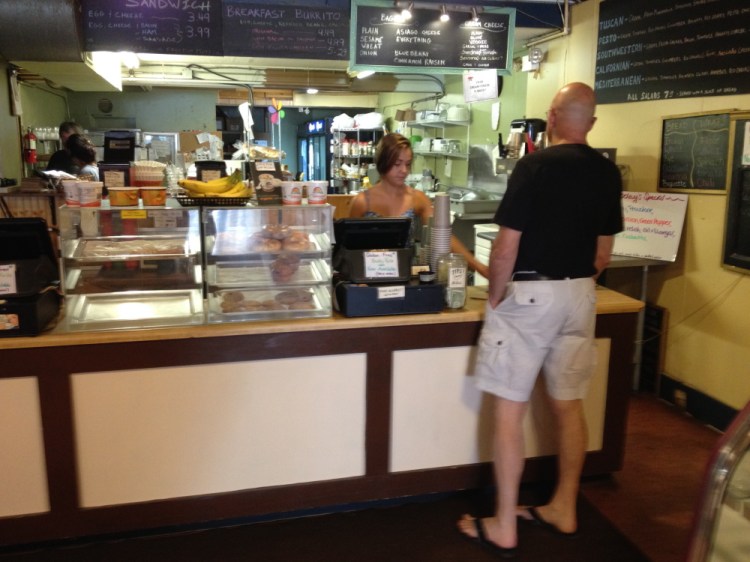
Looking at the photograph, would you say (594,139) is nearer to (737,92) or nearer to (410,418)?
(737,92)

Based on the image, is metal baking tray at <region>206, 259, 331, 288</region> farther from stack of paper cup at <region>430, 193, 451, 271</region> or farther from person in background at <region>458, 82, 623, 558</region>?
person in background at <region>458, 82, 623, 558</region>

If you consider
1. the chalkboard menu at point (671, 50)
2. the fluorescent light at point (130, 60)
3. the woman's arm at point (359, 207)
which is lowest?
the woman's arm at point (359, 207)

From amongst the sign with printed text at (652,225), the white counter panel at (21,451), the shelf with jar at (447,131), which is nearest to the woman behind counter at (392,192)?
the sign with printed text at (652,225)

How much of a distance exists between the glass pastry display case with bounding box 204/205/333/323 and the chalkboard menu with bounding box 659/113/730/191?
2440mm

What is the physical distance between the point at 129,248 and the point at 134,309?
26 cm

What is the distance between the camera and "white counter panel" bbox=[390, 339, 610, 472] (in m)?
2.69

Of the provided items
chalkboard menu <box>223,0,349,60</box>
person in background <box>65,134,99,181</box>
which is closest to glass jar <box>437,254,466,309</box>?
chalkboard menu <box>223,0,349,60</box>

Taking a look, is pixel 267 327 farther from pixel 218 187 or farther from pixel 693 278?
pixel 693 278

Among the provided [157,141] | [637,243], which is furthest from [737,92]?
[157,141]

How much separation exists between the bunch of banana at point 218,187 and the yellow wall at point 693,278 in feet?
9.01

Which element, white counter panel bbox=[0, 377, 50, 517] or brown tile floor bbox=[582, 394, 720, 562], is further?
brown tile floor bbox=[582, 394, 720, 562]

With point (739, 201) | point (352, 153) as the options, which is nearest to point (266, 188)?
point (739, 201)

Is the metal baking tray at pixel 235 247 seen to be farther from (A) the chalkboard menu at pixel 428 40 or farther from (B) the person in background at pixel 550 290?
(A) the chalkboard menu at pixel 428 40

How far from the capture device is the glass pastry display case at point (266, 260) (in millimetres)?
2494
